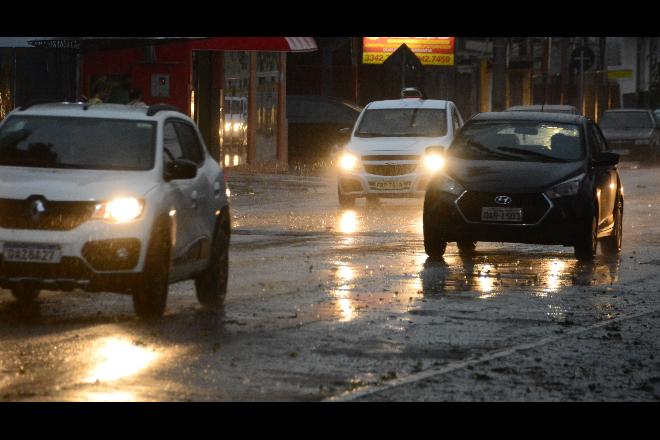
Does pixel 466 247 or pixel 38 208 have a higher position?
pixel 38 208

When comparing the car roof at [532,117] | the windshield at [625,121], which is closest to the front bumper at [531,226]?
the car roof at [532,117]

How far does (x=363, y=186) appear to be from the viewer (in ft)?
91.1

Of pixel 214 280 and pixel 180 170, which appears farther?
pixel 214 280

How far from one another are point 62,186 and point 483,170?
6.75 m

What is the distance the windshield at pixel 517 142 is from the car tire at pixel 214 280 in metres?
5.37

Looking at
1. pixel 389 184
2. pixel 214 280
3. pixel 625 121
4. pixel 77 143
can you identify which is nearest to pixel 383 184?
pixel 389 184

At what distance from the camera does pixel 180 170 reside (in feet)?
45.6

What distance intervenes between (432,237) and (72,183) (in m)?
6.27

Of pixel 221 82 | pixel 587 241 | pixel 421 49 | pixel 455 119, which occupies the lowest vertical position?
pixel 587 241

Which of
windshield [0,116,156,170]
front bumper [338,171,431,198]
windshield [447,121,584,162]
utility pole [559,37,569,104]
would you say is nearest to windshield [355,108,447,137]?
front bumper [338,171,431,198]

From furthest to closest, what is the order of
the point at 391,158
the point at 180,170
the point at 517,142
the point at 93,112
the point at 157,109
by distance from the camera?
the point at 391,158 < the point at 517,142 < the point at 157,109 < the point at 93,112 < the point at 180,170

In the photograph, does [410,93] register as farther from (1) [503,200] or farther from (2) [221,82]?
(1) [503,200]

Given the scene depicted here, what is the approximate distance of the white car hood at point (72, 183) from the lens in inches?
521
